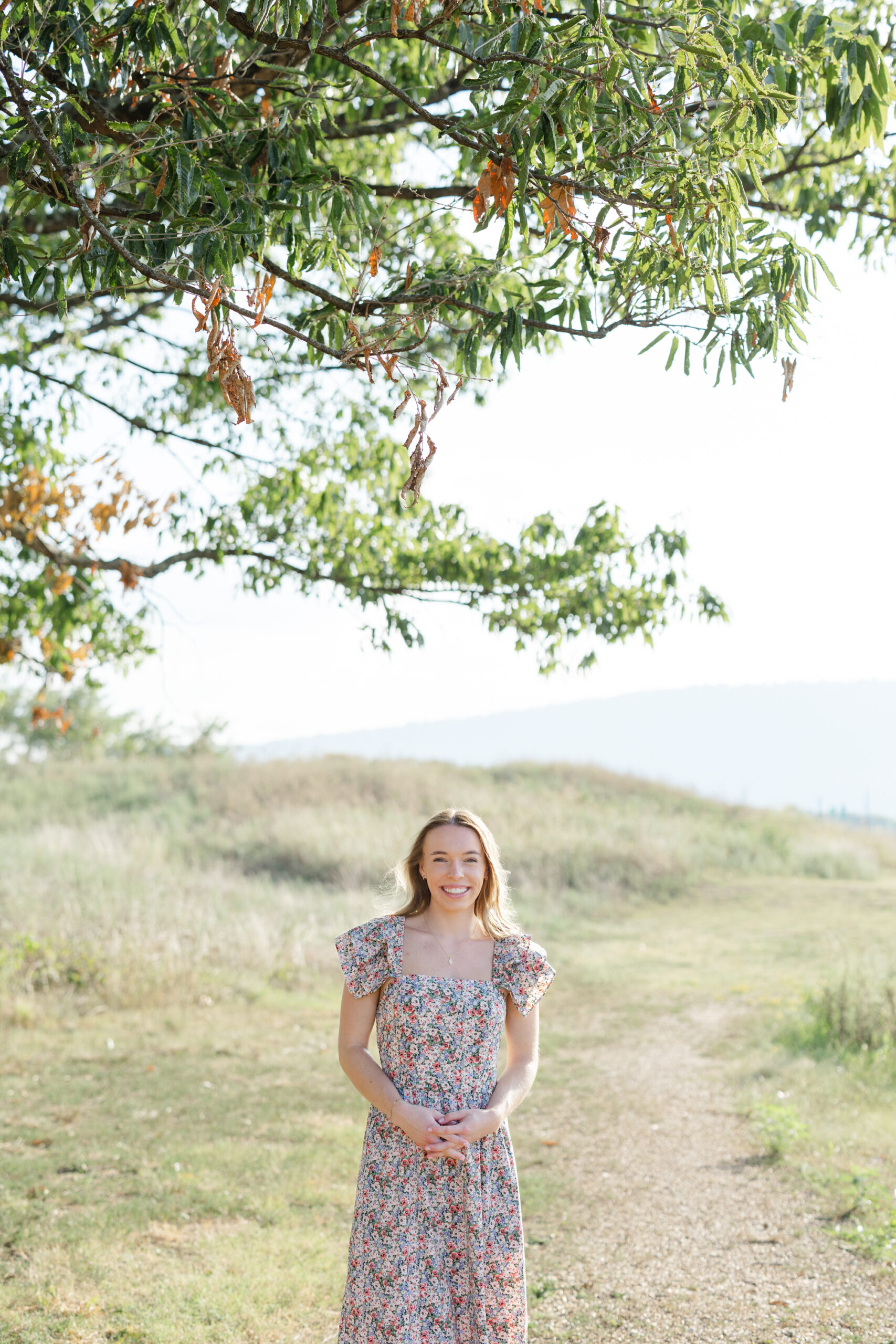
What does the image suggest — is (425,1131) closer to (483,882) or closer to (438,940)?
(438,940)

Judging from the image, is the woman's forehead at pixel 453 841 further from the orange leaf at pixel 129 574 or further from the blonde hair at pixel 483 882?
the orange leaf at pixel 129 574

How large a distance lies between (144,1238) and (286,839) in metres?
13.9

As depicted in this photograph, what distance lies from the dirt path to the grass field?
4.5 inches

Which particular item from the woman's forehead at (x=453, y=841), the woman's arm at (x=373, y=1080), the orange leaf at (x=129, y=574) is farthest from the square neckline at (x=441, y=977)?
the orange leaf at (x=129, y=574)

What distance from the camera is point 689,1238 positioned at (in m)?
5.44

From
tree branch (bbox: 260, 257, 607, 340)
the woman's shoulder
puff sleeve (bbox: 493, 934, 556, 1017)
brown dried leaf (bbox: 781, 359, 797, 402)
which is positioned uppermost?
tree branch (bbox: 260, 257, 607, 340)

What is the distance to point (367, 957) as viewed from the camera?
3.32 metres

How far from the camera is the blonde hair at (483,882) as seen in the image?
3.49 metres

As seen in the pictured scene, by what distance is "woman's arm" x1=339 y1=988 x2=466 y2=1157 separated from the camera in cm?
307

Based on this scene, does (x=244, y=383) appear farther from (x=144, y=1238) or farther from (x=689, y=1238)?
(x=689, y=1238)

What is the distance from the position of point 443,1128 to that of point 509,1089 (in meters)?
0.24

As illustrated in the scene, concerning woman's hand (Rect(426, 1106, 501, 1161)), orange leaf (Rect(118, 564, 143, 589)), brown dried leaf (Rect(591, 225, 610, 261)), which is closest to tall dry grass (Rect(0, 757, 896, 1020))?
orange leaf (Rect(118, 564, 143, 589))

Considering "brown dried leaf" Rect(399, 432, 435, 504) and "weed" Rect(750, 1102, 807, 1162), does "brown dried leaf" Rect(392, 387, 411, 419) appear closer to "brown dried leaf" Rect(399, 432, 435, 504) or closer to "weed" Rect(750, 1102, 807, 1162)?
"brown dried leaf" Rect(399, 432, 435, 504)

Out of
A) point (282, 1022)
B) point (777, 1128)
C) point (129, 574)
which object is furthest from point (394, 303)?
point (282, 1022)
